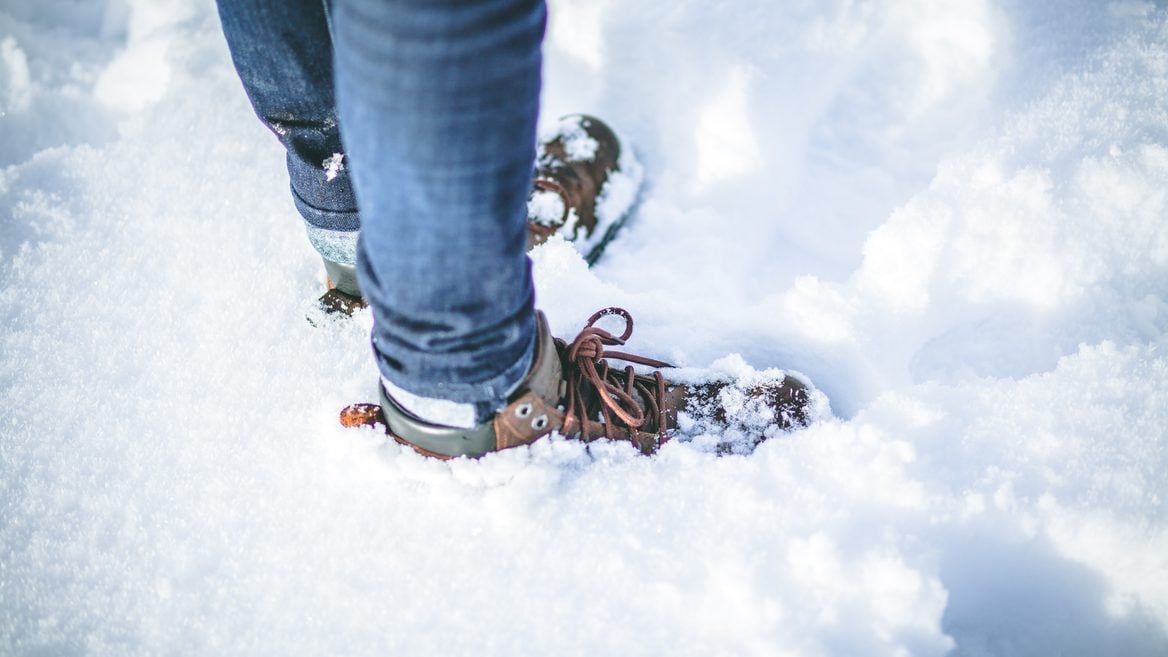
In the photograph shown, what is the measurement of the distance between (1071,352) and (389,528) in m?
1.09

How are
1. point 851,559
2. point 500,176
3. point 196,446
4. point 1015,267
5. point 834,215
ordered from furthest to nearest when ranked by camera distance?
point 834,215, point 1015,267, point 196,446, point 851,559, point 500,176

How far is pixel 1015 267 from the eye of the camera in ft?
3.76

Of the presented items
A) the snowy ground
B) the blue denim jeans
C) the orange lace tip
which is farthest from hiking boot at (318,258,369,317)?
the blue denim jeans

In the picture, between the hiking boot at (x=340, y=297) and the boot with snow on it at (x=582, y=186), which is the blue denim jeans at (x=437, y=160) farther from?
the boot with snow on it at (x=582, y=186)

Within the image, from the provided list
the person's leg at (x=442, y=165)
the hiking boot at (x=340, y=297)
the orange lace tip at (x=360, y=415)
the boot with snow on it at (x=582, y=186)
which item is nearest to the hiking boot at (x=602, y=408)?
the orange lace tip at (x=360, y=415)

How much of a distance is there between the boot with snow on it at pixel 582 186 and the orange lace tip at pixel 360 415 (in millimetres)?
533

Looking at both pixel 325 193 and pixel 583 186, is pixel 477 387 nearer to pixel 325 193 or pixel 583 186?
pixel 325 193

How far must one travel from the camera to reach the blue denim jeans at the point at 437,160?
51 centimetres

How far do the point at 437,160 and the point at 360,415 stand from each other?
0.47 metres

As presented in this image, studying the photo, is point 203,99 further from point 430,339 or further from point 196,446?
point 430,339

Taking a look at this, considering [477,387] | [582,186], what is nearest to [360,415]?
[477,387]

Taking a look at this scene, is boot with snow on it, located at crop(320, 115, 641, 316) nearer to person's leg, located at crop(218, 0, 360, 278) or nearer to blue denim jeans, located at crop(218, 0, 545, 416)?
person's leg, located at crop(218, 0, 360, 278)

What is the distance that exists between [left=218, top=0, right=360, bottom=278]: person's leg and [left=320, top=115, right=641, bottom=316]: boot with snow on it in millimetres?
445

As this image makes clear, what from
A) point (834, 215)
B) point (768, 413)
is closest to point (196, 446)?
point (768, 413)
